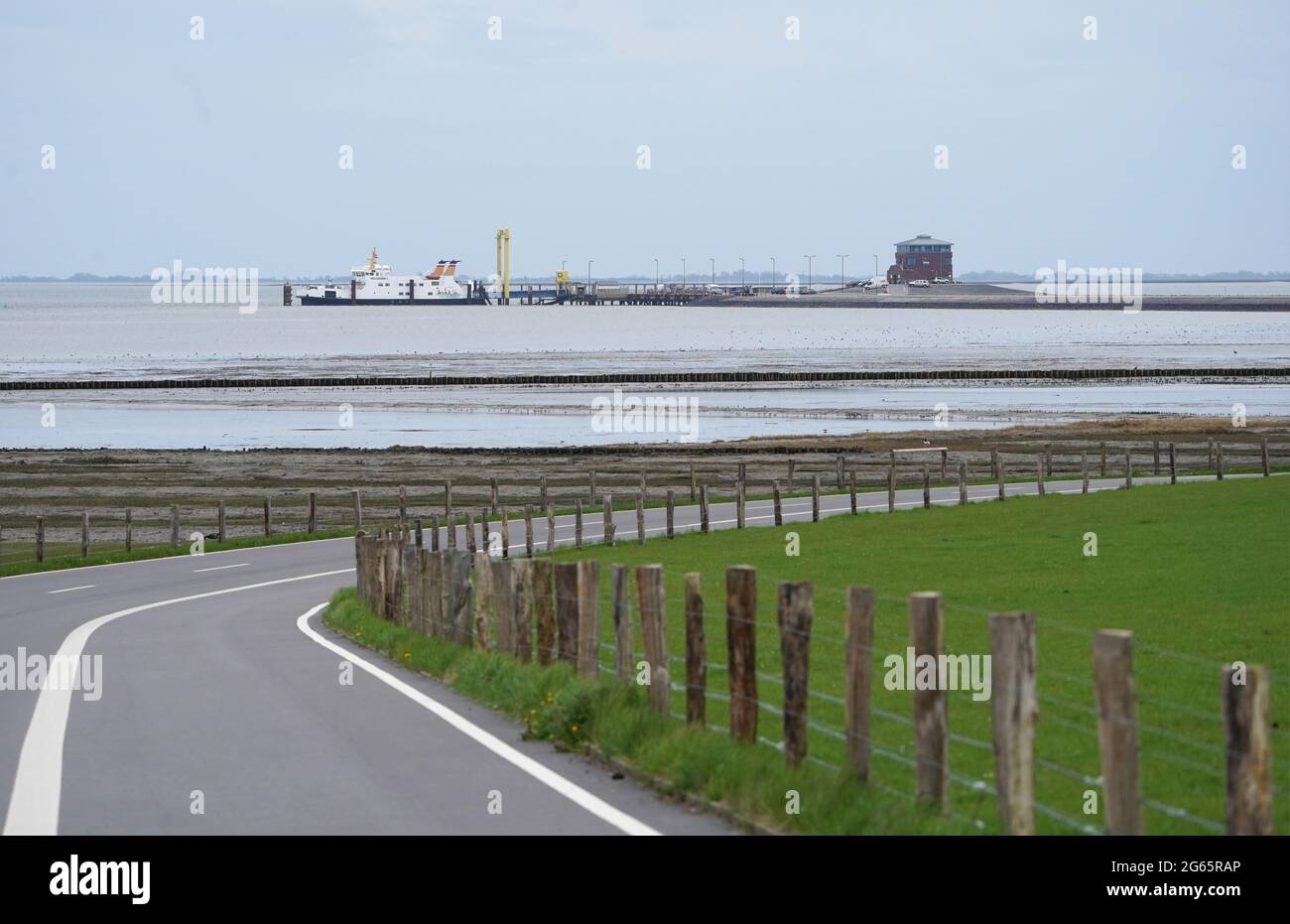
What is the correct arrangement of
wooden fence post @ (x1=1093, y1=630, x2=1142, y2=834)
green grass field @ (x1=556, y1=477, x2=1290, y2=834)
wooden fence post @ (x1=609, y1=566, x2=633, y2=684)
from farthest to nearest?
wooden fence post @ (x1=609, y1=566, x2=633, y2=684) → green grass field @ (x1=556, y1=477, x2=1290, y2=834) → wooden fence post @ (x1=1093, y1=630, x2=1142, y2=834)

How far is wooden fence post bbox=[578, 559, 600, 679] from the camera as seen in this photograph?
13922 millimetres

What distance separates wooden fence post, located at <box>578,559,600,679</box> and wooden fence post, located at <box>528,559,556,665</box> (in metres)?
0.92

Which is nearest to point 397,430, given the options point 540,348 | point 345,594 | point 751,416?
point 751,416

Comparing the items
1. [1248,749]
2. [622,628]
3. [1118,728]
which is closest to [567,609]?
[622,628]

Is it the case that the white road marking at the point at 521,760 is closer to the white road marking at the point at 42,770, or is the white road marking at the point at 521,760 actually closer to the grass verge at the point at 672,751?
the grass verge at the point at 672,751

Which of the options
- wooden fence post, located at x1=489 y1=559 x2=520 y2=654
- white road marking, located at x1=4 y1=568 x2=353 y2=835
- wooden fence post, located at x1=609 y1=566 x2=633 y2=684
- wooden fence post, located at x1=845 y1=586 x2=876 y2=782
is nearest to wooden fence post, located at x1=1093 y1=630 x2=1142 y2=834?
wooden fence post, located at x1=845 y1=586 x2=876 y2=782

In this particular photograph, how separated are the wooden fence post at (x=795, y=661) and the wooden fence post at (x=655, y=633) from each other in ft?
6.44

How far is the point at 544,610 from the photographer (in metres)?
15.2

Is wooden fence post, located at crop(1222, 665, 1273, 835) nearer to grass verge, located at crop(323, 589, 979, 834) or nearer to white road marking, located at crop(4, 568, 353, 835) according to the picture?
grass verge, located at crop(323, 589, 979, 834)

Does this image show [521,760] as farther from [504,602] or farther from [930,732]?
[504,602]

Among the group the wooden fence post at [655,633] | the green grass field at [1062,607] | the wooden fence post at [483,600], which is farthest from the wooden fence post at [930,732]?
the wooden fence post at [483,600]
